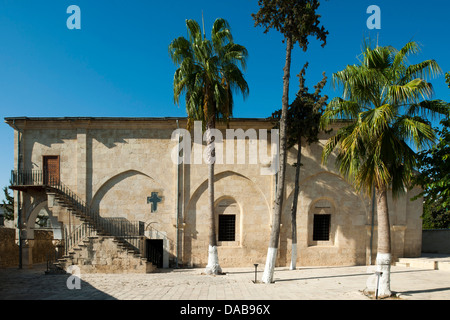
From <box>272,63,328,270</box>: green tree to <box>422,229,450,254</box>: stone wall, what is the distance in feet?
45.5

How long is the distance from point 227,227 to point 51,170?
1065cm

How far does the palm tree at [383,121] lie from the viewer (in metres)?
10.1

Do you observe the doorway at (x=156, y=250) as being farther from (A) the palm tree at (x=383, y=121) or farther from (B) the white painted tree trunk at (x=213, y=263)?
(A) the palm tree at (x=383, y=121)

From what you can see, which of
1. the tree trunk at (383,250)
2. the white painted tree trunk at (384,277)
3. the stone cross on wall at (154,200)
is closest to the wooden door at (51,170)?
the stone cross on wall at (154,200)

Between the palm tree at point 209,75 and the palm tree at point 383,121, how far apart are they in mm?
5751

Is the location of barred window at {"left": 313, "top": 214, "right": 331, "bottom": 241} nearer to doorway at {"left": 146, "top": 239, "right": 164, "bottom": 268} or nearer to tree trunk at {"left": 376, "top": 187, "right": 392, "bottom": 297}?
tree trunk at {"left": 376, "top": 187, "right": 392, "bottom": 297}

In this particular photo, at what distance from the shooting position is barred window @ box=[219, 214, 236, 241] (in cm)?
1867

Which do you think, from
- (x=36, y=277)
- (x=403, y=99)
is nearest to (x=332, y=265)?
(x=403, y=99)

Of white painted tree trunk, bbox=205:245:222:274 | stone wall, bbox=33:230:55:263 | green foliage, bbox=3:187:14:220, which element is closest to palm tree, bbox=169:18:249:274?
white painted tree trunk, bbox=205:245:222:274
